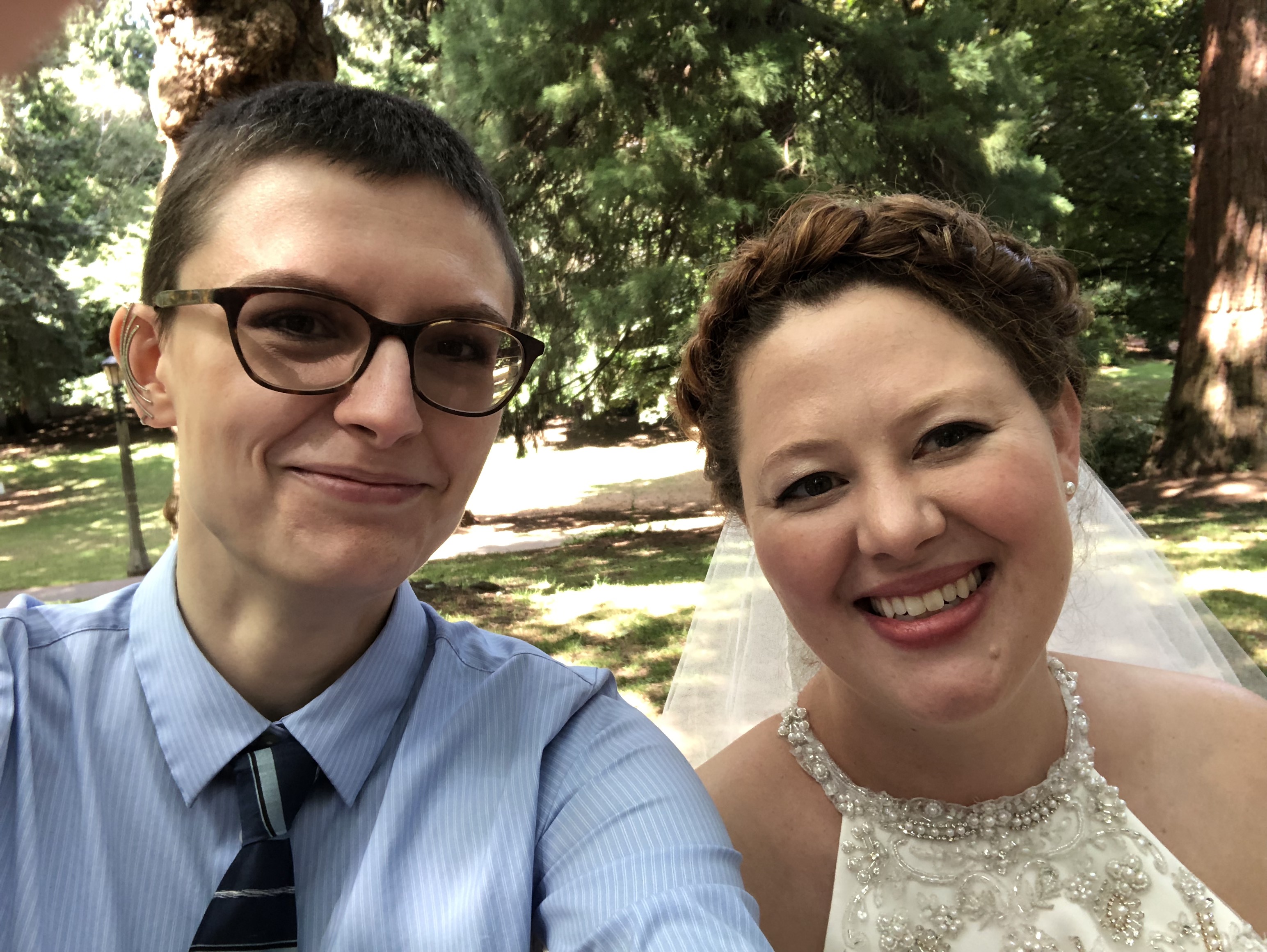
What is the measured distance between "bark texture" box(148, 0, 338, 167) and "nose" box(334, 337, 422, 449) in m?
3.35

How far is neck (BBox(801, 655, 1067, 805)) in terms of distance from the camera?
210 cm

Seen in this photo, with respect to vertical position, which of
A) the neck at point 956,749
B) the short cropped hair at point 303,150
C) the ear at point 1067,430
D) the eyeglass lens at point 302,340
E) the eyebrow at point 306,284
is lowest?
the neck at point 956,749

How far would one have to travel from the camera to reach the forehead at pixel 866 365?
1826 millimetres

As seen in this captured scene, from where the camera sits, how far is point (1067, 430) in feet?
7.04

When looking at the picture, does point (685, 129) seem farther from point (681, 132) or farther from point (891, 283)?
point (891, 283)

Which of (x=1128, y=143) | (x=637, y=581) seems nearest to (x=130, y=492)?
(x=637, y=581)

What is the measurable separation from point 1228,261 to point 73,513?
2330 cm

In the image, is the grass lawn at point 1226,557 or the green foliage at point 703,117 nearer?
the grass lawn at point 1226,557

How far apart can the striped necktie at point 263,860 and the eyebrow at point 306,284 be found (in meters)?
0.76

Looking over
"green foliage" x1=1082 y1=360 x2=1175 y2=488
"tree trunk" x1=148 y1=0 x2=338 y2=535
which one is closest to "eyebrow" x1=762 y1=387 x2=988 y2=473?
"tree trunk" x1=148 y1=0 x2=338 y2=535

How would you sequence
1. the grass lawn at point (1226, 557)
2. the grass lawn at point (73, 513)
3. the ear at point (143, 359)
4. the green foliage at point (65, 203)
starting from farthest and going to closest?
the green foliage at point (65, 203) → the grass lawn at point (73, 513) → the grass lawn at point (1226, 557) → the ear at point (143, 359)

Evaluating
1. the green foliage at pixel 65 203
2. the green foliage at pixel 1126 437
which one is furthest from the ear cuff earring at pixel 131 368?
the green foliage at pixel 65 203

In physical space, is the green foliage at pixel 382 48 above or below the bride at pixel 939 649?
above

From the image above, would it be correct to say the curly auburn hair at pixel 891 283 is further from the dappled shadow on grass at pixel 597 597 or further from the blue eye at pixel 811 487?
the dappled shadow on grass at pixel 597 597
